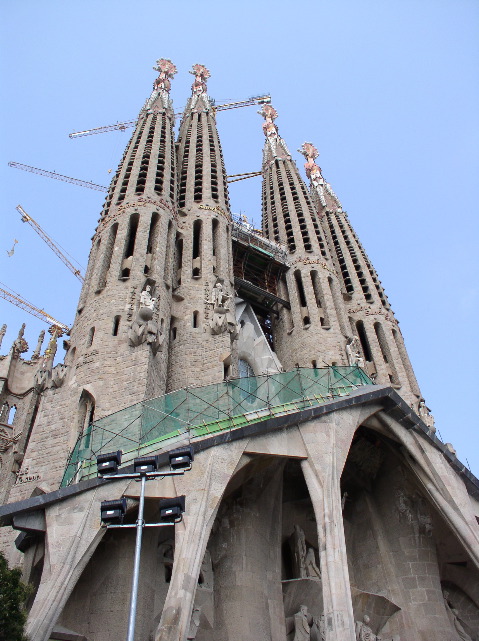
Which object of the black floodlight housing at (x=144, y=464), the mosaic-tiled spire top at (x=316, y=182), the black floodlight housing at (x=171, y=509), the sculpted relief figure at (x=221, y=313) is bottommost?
the black floodlight housing at (x=171, y=509)

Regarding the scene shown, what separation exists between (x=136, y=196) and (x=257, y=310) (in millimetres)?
9522

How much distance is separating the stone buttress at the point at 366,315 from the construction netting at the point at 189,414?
10.2 metres

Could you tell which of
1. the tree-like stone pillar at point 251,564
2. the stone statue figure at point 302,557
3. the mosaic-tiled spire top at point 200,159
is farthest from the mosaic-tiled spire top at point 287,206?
the tree-like stone pillar at point 251,564

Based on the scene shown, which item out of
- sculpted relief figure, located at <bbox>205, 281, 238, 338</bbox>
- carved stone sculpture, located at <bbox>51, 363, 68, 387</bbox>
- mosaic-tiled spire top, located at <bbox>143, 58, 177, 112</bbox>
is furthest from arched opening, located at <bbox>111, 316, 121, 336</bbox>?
mosaic-tiled spire top, located at <bbox>143, 58, 177, 112</bbox>

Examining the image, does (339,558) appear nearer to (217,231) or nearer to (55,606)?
(55,606)

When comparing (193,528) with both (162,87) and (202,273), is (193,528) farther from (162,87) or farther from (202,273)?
(162,87)

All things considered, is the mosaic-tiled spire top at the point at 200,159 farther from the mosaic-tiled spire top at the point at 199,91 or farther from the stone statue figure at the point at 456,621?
the stone statue figure at the point at 456,621

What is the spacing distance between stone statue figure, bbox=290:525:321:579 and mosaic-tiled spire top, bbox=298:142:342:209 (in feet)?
88.8

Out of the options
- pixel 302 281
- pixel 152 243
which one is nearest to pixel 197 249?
pixel 152 243

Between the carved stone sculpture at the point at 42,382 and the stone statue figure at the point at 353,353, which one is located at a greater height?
the stone statue figure at the point at 353,353

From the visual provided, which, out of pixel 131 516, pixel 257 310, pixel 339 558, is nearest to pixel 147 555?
pixel 131 516

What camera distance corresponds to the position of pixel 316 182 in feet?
149

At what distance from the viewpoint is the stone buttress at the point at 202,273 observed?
21.2 metres

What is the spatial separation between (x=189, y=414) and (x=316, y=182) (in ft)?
110
